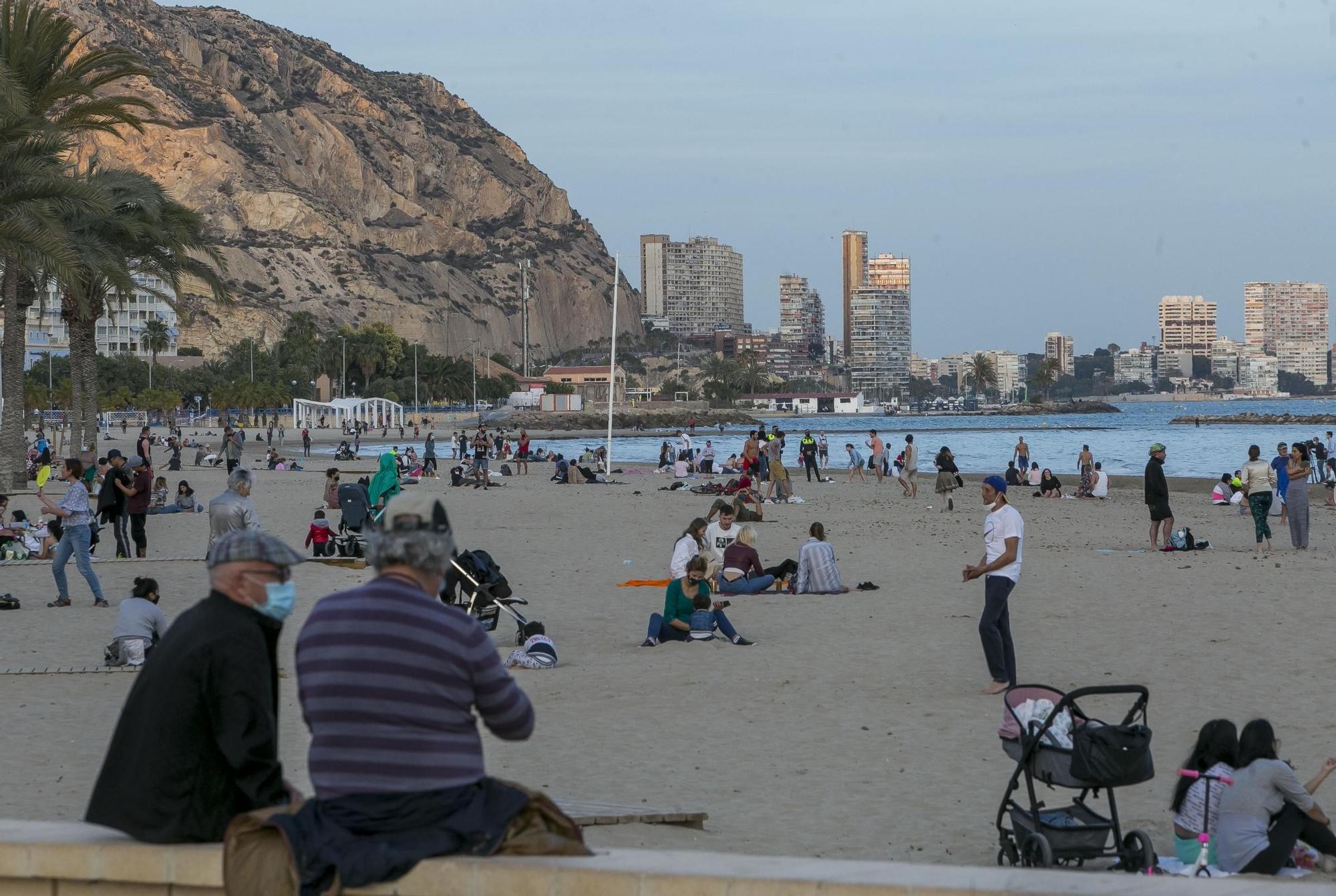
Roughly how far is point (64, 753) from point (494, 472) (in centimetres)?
4002

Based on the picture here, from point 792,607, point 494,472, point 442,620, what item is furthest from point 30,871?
point 494,472

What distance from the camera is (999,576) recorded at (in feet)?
31.4

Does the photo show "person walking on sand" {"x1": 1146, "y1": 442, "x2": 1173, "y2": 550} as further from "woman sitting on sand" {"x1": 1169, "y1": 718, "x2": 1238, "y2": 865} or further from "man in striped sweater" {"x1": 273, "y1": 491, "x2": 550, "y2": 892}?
"man in striped sweater" {"x1": 273, "y1": 491, "x2": 550, "y2": 892}

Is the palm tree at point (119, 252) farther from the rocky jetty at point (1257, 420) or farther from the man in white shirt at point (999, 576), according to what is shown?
the rocky jetty at point (1257, 420)

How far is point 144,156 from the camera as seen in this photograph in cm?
17200

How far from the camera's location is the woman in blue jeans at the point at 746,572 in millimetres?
15328

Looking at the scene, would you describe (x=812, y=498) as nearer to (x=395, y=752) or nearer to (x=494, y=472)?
(x=494, y=472)

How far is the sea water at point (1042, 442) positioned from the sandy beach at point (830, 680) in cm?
2935

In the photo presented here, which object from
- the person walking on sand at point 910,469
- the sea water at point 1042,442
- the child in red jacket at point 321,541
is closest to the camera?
the child in red jacket at point 321,541

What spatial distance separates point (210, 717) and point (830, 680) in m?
7.07

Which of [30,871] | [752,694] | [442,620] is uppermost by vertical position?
[442,620]

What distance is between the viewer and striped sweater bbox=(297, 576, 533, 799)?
356 centimetres

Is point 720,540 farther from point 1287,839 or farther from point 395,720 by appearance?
point 395,720

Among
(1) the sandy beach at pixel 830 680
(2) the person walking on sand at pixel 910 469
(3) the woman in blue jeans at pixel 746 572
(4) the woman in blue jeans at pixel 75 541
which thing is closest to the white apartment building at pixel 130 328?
(2) the person walking on sand at pixel 910 469
